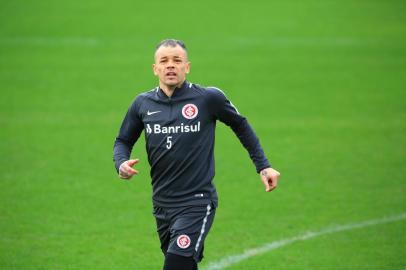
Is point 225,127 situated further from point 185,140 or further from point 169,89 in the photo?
point 185,140

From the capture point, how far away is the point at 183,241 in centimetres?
663

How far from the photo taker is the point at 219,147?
49.3 ft

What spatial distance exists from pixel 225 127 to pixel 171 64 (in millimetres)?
9907

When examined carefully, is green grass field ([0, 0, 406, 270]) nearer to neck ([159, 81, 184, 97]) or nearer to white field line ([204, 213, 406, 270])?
white field line ([204, 213, 406, 270])

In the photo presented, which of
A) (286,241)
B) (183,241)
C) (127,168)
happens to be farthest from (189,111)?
(286,241)

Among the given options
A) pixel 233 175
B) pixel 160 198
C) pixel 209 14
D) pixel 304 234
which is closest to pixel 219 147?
pixel 233 175

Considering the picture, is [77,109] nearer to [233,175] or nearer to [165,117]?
[233,175]

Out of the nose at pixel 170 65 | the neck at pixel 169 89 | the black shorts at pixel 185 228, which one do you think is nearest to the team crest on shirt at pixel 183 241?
the black shorts at pixel 185 228

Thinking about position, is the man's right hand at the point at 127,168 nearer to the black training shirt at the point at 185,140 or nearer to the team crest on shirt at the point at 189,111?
the black training shirt at the point at 185,140

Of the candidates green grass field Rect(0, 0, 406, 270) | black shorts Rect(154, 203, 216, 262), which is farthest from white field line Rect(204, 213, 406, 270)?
black shorts Rect(154, 203, 216, 262)

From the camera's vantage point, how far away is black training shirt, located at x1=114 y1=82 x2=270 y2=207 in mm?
6875

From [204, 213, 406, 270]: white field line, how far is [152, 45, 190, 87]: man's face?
2837mm

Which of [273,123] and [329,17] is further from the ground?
[329,17]

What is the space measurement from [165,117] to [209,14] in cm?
2486
